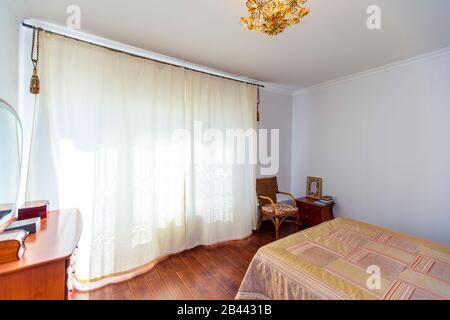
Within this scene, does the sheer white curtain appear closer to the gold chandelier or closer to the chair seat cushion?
the chair seat cushion

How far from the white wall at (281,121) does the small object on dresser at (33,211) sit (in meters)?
2.93

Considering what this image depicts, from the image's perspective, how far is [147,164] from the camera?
7.54 feet

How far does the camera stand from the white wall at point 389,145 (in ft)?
7.77

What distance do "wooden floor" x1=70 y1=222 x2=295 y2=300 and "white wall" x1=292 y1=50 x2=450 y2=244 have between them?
194 centimetres

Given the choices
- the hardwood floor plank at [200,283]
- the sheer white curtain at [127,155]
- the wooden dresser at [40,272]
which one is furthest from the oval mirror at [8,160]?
the hardwood floor plank at [200,283]

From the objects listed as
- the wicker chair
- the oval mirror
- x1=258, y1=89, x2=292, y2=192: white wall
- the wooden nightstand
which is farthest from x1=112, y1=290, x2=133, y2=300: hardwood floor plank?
the wooden nightstand

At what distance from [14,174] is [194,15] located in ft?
6.35

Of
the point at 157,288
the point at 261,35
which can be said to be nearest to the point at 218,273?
the point at 157,288

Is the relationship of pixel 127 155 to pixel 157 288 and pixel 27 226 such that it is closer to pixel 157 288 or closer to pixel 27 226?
pixel 27 226

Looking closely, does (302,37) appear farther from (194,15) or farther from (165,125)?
(165,125)

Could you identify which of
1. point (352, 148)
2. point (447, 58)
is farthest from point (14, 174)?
point (447, 58)

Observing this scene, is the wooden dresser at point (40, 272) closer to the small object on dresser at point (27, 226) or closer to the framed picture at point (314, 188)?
the small object on dresser at point (27, 226)

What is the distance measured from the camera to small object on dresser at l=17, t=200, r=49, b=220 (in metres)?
1.37

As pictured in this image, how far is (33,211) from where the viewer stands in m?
1.41
